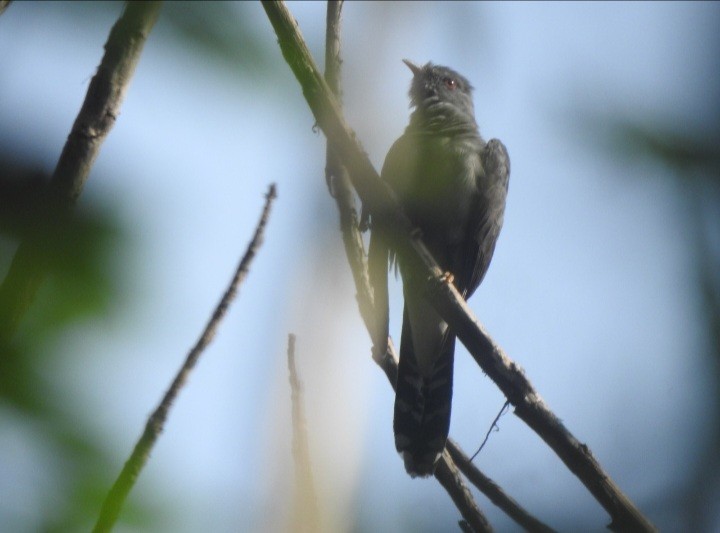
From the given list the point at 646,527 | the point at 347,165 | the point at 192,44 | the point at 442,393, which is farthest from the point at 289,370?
the point at 442,393

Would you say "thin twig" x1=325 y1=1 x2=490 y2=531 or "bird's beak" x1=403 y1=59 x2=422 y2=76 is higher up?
"bird's beak" x1=403 y1=59 x2=422 y2=76

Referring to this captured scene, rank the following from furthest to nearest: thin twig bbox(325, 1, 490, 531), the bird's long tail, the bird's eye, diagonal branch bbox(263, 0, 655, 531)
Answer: the bird's eye → the bird's long tail → thin twig bbox(325, 1, 490, 531) → diagonal branch bbox(263, 0, 655, 531)

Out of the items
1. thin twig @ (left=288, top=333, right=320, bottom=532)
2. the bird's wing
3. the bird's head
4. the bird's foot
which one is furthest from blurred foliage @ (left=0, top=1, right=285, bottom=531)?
the bird's head

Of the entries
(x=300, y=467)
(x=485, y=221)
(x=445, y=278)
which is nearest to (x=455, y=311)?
(x=445, y=278)

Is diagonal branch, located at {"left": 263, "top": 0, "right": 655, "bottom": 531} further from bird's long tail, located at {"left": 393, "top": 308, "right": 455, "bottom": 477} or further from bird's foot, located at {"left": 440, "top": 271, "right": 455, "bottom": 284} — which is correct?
bird's long tail, located at {"left": 393, "top": 308, "right": 455, "bottom": 477}

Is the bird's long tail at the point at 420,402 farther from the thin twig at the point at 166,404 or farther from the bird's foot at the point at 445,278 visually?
the thin twig at the point at 166,404

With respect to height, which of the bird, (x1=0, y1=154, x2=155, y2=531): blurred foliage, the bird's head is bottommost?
(x1=0, y1=154, x2=155, y2=531): blurred foliage
